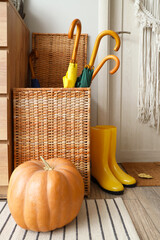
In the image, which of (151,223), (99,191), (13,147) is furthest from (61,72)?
(151,223)

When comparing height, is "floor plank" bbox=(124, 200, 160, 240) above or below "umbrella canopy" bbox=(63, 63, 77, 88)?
below

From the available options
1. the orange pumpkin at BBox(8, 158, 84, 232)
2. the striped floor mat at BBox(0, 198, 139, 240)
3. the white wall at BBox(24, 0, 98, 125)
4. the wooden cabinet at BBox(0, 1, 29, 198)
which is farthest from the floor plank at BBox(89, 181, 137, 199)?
the white wall at BBox(24, 0, 98, 125)

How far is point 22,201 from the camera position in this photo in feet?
2.72

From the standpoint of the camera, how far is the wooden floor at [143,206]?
2.84 feet

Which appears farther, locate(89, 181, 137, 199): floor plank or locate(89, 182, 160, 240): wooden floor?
locate(89, 181, 137, 199): floor plank

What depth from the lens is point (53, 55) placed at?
1.63m

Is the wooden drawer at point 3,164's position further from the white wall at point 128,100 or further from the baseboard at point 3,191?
the white wall at point 128,100

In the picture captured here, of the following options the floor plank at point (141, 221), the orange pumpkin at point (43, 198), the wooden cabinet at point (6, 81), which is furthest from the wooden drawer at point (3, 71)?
the floor plank at point (141, 221)

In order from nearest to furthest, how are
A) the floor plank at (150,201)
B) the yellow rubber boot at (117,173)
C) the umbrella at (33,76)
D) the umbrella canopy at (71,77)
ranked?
1. the floor plank at (150,201)
2. the umbrella canopy at (71,77)
3. the yellow rubber boot at (117,173)
4. the umbrella at (33,76)

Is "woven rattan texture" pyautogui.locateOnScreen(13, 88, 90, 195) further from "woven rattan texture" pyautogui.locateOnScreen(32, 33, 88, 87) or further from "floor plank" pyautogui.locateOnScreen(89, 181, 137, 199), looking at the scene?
"woven rattan texture" pyautogui.locateOnScreen(32, 33, 88, 87)

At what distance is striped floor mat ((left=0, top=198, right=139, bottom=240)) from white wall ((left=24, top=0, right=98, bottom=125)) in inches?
47.1

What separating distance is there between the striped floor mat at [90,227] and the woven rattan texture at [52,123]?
25 cm

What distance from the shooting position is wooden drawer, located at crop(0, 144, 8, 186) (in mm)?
1075

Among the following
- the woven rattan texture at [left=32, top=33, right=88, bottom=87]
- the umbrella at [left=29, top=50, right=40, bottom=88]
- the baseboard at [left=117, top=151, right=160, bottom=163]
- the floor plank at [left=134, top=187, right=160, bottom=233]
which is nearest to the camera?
the floor plank at [left=134, top=187, right=160, bottom=233]
